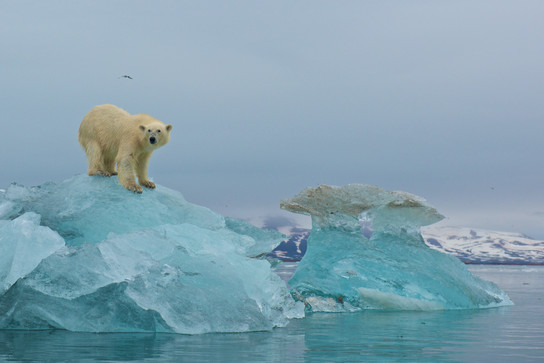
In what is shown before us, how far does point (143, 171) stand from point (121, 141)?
1048mm

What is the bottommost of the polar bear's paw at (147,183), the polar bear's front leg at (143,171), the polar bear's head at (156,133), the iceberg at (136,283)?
the iceberg at (136,283)

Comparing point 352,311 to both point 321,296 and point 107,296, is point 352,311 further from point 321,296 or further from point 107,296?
point 107,296

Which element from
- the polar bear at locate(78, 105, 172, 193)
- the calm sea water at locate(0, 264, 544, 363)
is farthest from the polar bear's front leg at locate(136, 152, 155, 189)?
the calm sea water at locate(0, 264, 544, 363)

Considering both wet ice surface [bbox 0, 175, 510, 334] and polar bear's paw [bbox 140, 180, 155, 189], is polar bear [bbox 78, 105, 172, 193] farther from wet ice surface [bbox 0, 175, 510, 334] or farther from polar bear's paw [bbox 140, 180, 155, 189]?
wet ice surface [bbox 0, 175, 510, 334]

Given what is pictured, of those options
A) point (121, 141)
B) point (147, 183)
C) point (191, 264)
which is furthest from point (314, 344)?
point (121, 141)

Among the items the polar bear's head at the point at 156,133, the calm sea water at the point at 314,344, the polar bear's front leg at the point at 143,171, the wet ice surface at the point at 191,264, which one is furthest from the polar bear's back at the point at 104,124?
the calm sea water at the point at 314,344

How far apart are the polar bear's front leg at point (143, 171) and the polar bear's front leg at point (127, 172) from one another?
0.59 meters

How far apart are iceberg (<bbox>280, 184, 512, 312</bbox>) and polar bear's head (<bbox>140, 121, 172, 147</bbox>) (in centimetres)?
553

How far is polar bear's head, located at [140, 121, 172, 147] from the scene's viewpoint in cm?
1512

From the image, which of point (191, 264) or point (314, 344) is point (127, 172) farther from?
point (314, 344)

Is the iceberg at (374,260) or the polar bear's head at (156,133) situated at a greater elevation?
the polar bear's head at (156,133)

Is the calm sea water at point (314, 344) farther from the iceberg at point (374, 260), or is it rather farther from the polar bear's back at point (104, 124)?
the polar bear's back at point (104, 124)

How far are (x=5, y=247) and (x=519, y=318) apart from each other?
12.0 meters

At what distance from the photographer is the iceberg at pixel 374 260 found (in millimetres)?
18969
